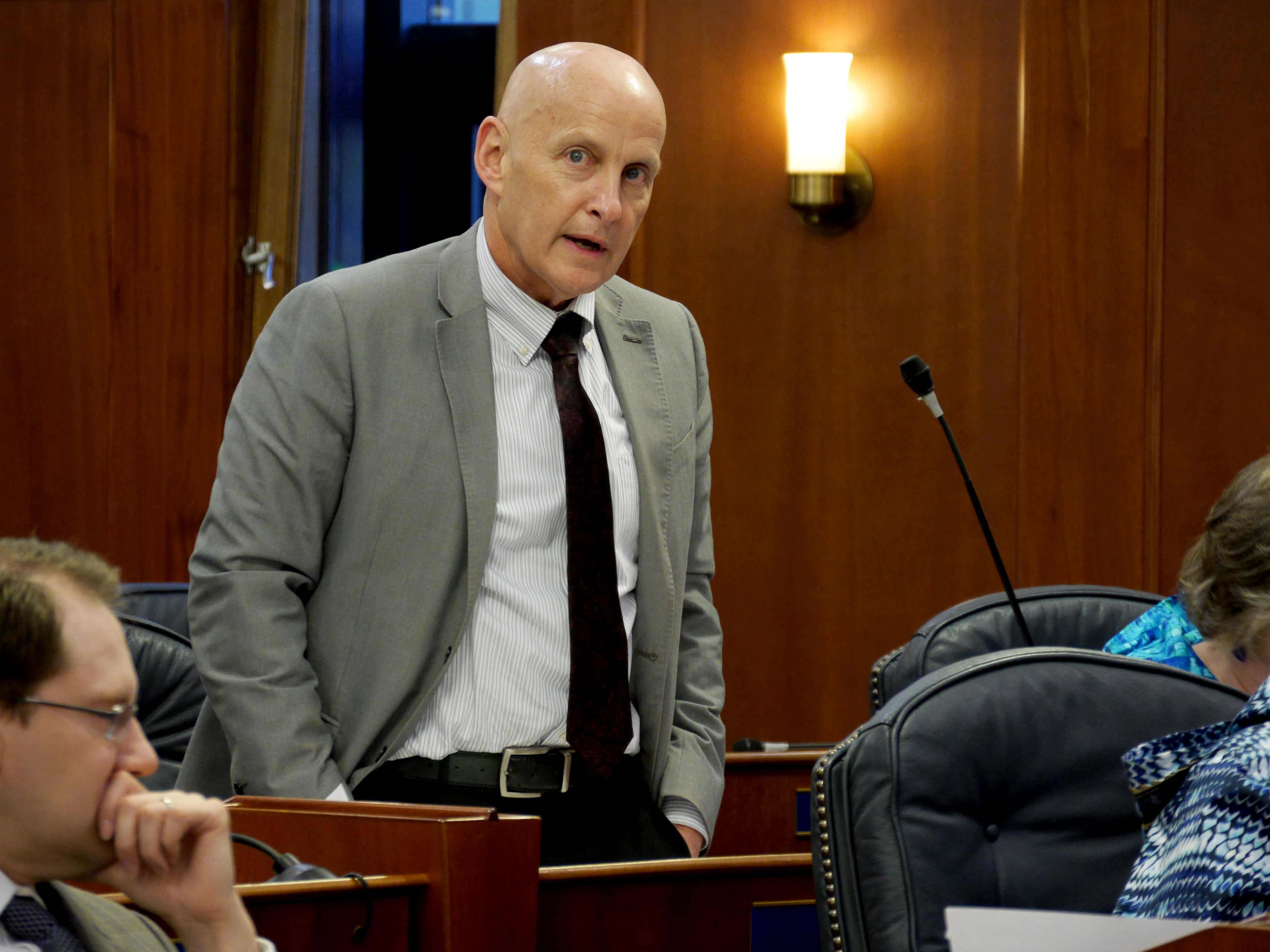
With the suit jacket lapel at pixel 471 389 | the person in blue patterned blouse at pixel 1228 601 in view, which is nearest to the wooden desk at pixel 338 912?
the suit jacket lapel at pixel 471 389

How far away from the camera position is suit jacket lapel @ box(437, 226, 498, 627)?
6.02ft

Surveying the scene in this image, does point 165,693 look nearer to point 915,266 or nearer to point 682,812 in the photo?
point 682,812

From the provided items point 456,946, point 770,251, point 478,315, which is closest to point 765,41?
point 770,251

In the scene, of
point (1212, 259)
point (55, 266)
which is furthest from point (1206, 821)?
point (55, 266)

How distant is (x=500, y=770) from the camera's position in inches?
71.6

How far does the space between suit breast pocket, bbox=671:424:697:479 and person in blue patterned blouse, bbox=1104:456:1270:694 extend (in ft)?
2.06

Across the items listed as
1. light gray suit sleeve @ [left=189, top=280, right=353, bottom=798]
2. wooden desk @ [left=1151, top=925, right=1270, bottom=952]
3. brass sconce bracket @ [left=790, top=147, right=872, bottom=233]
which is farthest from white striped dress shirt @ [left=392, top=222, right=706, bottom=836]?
brass sconce bracket @ [left=790, top=147, right=872, bottom=233]

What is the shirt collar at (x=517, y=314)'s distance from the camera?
77.5 inches

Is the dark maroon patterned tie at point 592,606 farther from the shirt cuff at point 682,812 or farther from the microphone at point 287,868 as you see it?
the microphone at point 287,868

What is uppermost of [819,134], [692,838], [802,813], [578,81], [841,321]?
[819,134]

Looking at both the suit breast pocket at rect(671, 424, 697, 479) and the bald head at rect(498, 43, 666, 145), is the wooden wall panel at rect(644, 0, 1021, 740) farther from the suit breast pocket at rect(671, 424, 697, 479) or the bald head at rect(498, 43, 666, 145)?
the bald head at rect(498, 43, 666, 145)

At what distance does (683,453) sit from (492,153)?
19.0 inches

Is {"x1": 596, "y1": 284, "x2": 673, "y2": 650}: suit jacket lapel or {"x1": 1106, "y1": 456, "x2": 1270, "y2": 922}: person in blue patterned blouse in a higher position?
{"x1": 596, "y1": 284, "x2": 673, "y2": 650}: suit jacket lapel

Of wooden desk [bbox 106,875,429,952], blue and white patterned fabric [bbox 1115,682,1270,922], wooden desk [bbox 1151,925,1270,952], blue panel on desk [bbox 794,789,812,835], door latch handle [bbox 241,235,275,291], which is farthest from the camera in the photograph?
door latch handle [bbox 241,235,275,291]
